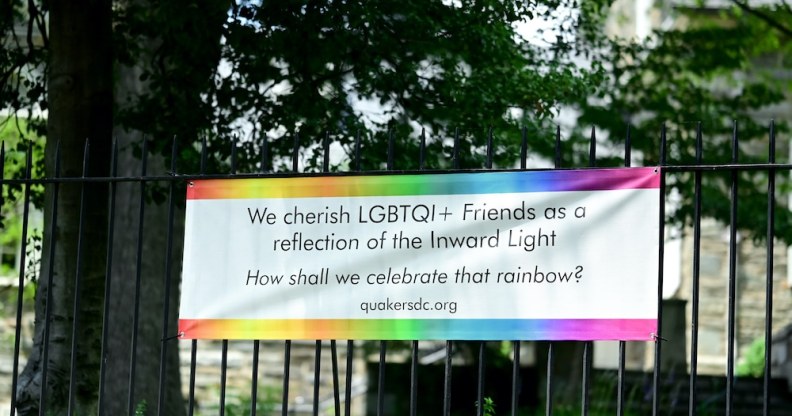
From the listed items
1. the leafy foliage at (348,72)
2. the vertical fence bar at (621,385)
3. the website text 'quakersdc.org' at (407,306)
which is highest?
the leafy foliage at (348,72)

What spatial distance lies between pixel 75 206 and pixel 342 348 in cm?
1228

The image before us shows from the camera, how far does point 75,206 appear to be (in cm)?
825

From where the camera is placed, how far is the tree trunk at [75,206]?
8078 mm

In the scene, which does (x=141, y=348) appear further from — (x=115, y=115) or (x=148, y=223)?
(x=115, y=115)

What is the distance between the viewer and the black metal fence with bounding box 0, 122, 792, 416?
5.45 m

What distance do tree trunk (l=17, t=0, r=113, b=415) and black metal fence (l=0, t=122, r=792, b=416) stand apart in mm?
23

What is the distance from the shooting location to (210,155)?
964 centimetres

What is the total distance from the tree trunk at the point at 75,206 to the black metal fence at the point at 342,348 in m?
0.02

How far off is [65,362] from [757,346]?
14.1 meters

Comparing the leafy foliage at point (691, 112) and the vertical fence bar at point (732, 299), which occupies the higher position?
the leafy foliage at point (691, 112)

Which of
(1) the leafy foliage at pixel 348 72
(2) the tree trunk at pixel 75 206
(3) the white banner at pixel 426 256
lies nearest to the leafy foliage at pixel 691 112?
(1) the leafy foliage at pixel 348 72

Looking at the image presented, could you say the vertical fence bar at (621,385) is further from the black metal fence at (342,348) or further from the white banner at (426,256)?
the white banner at (426,256)

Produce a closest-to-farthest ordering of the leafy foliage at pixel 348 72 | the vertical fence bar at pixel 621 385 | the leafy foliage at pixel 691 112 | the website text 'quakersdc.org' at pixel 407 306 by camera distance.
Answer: the vertical fence bar at pixel 621 385 → the website text 'quakersdc.org' at pixel 407 306 → the leafy foliage at pixel 348 72 → the leafy foliage at pixel 691 112

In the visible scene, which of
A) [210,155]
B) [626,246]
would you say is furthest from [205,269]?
[210,155]
